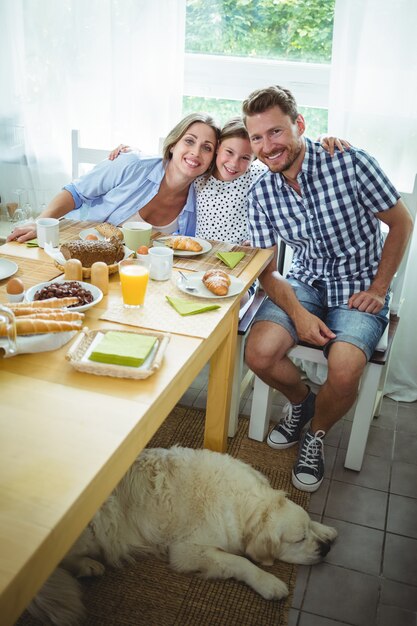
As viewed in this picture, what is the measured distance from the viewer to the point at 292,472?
6.36 feet

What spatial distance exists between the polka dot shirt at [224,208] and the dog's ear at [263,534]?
3.68 feet

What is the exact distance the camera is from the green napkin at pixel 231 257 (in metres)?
1.79

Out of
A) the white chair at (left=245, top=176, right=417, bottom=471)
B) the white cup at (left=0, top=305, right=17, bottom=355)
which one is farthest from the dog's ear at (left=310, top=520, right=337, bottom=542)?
the white cup at (left=0, top=305, right=17, bottom=355)

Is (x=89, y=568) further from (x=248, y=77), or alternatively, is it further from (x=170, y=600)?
(x=248, y=77)

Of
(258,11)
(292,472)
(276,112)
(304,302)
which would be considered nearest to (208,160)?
(276,112)

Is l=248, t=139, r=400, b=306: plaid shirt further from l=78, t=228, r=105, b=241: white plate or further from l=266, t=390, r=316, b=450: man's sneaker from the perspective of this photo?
l=78, t=228, r=105, b=241: white plate

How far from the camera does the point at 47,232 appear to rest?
1.77m

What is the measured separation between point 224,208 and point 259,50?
890 mm

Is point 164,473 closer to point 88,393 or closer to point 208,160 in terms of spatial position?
point 88,393

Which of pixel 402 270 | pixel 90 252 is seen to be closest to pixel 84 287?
pixel 90 252

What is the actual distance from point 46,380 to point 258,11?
7.08 ft

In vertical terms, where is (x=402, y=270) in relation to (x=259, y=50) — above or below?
below

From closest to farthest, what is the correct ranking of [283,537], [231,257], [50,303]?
[50,303] → [283,537] → [231,257]

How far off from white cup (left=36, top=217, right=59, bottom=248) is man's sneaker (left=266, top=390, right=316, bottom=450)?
1040mm
